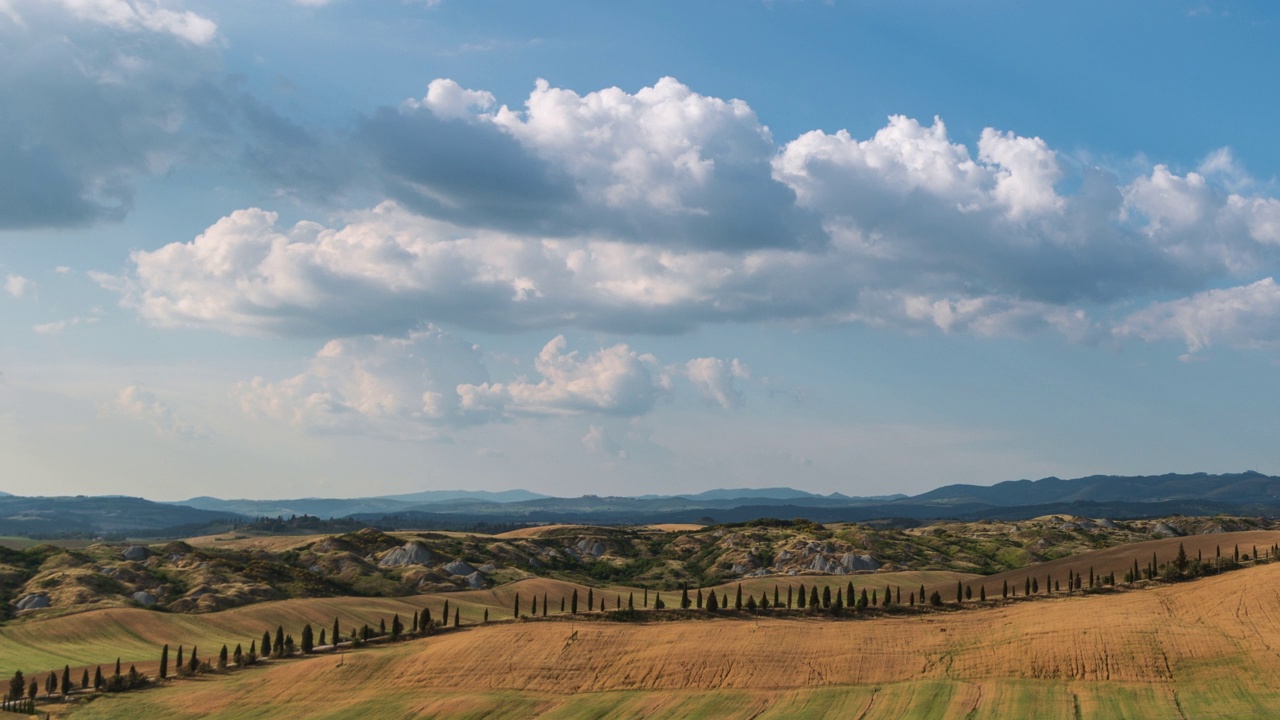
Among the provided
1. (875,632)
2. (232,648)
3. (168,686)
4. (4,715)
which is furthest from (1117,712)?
(232,648)

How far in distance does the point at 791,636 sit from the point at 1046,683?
32.0 meters

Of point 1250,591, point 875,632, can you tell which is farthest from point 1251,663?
point 875,632

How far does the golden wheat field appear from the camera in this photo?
103062mm

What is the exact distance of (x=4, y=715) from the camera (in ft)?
385

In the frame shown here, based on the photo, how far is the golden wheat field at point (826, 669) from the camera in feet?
338

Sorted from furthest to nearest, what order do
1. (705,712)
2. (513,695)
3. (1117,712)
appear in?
(513,695) → (705,712) → (1117,712)

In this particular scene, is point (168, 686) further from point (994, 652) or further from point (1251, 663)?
point (1251, 663)

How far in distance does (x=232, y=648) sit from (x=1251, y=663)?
496 feet

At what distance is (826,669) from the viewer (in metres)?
117

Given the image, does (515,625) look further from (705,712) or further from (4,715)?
(4,715)

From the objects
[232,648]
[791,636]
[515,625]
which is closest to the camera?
[791,636]

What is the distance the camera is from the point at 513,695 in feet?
380

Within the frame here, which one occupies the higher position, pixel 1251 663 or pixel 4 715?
A: pixel 1251 663

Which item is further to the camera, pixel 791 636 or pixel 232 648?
pixel 232 648
